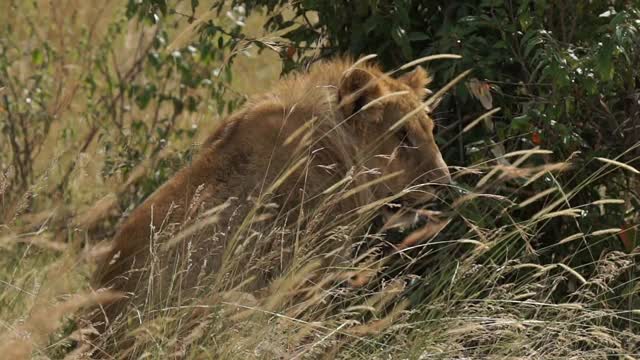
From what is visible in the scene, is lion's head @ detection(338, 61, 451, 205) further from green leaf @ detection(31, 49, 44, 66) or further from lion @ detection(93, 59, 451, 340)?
green leaf @ detection(31, 49, 44, 66)

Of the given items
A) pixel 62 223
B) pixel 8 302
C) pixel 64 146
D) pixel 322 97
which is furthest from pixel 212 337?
pixel 64 146

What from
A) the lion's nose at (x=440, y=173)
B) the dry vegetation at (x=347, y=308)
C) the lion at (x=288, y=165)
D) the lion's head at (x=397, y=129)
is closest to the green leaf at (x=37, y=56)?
the dry vegetation at (x=347, y=308)

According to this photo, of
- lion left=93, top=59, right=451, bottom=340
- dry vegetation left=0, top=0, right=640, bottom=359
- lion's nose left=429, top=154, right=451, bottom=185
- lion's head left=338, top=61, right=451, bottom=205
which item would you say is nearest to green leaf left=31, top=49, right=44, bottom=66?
dry vegetation left=0, top=0, right=640, bottom=359

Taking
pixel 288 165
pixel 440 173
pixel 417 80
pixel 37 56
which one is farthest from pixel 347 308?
pixel 37 56

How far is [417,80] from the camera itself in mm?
5703

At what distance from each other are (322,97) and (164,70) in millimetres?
3955

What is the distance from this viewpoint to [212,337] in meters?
4.31

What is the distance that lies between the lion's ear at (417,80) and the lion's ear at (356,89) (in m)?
0.33

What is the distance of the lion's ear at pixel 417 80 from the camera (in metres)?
5.69

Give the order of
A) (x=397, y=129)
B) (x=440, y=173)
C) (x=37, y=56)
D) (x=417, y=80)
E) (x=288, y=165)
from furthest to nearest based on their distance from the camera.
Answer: (x=37, y=56), (x=417, y=80), (x=397, y=129), (x=440, y=173), (x=288, y=165)

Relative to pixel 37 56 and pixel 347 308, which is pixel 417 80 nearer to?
pixel 347 308

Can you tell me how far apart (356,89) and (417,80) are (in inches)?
18.2

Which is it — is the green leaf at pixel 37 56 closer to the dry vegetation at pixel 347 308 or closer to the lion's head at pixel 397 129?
the dry vegetation at pixel 347 308

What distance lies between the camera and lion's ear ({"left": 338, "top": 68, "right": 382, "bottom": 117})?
522cm
